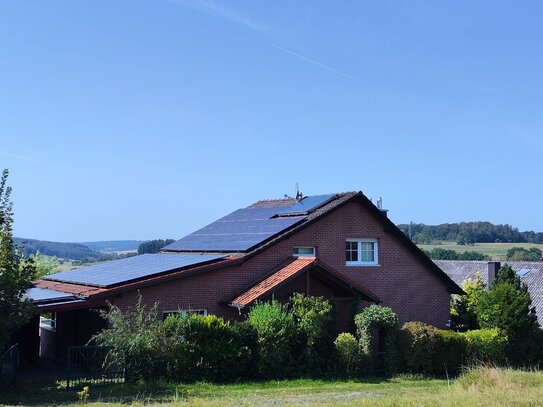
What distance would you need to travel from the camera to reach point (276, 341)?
20.9 m

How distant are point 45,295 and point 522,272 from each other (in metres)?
37.6

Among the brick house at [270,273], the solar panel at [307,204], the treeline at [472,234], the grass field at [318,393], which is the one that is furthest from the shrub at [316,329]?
the treeline at [472,234]

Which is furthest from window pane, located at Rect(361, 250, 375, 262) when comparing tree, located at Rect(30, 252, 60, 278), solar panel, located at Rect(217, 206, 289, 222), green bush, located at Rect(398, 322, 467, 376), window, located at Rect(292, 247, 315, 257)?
tree, located at Rect(30, 252, 60, 278)

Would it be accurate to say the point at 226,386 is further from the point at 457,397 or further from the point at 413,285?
the point at 413,285

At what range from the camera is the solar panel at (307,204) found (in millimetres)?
27938

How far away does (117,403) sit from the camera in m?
15.3

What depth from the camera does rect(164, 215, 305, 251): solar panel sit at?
26.0 meters

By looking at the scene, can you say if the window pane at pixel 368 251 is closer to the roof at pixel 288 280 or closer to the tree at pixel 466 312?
the roof at pixel 288 280

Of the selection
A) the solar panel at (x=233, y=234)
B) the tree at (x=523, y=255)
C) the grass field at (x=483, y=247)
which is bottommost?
the solar panel at (x=233, y=234)

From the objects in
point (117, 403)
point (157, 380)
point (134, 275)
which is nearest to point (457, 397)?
point (117, 403)

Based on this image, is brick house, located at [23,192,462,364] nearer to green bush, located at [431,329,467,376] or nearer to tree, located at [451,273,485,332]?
tree, located at [451,273,485,332]

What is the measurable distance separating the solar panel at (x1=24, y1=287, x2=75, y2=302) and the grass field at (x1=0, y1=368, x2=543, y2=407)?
3.43m

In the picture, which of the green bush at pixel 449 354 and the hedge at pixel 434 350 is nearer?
the hedge at pixel 434 350

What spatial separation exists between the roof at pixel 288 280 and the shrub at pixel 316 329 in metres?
1.02
